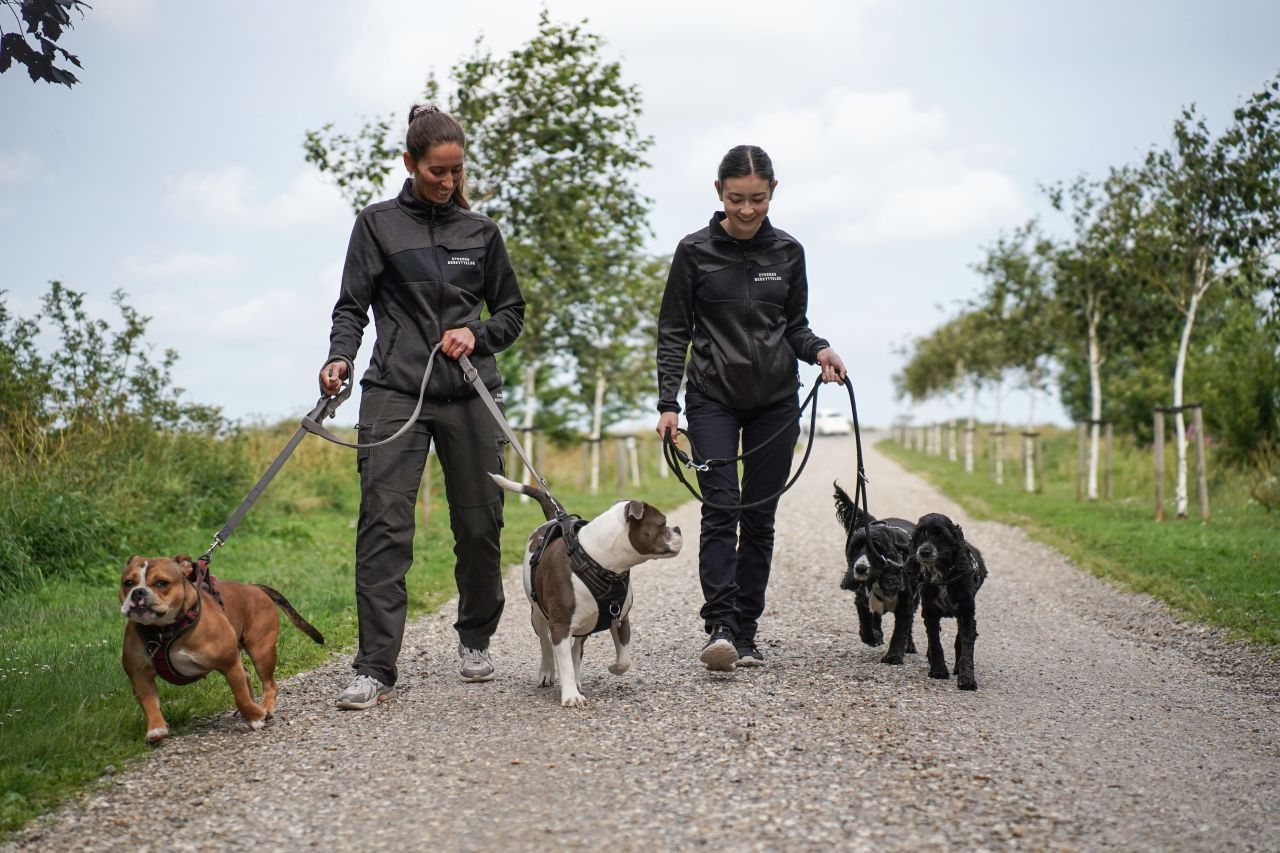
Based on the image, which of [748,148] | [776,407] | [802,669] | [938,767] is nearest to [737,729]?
[938,767]

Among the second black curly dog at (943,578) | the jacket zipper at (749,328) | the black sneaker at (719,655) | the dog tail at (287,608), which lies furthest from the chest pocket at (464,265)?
the second black curly dog at (943,578)

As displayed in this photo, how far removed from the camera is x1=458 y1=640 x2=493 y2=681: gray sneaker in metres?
6.12

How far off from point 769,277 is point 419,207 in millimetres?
1821

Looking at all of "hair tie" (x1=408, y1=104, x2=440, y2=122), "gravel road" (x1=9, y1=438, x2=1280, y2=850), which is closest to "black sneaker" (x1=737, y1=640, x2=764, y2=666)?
"gravel road" (x1=9, y1=438, x2=1280, y2=850)

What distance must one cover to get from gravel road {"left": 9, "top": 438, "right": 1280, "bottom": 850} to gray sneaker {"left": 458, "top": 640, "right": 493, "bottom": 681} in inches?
5.7

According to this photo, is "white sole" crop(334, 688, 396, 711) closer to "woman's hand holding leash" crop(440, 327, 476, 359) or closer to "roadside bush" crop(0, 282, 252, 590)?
"woman's hand holding leash" crop(440, 327, 476, 359)

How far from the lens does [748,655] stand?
6.37m

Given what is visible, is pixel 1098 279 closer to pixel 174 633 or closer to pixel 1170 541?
pixel 1170 541

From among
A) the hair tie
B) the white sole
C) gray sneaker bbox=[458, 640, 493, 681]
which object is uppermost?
the hair tie

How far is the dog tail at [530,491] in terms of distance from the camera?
563cm

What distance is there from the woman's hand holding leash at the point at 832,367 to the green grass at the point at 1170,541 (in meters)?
3.42

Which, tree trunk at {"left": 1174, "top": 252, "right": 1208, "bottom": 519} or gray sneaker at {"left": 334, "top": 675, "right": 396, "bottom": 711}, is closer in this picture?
gray sneaker at {"left": 334, "top": 675, "right": 396, "bottom": 711}

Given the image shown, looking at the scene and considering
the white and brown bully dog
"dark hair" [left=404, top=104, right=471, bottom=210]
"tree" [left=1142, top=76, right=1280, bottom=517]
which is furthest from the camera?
"tree" [left=1142, top=76, right=1280, bottom=517]

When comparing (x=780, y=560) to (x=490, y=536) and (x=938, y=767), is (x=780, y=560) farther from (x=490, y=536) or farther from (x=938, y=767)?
(x=938, y=767)
